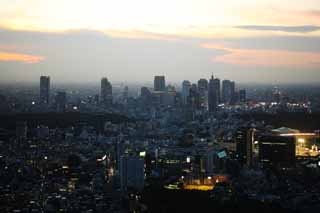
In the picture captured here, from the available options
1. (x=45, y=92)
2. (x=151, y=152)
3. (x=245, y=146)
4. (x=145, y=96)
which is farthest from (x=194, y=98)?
(x=245, y=146)

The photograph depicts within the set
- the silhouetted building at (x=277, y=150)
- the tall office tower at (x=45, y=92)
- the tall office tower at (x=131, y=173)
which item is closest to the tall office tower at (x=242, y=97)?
the tall office tower at (x=45, y=92)

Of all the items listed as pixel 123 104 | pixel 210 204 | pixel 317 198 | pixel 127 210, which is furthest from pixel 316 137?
pixel 123 104

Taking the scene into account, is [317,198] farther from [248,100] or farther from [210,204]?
[248,100]

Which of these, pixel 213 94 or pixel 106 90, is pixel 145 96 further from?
pixel 213 94

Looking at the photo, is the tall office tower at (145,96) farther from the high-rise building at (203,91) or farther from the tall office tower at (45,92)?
the tall office tower at (45,92)

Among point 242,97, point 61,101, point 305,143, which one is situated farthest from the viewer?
point 242,97

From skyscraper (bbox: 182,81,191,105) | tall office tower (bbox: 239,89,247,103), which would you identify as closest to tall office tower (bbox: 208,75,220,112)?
skyscraper (bbox: 182,81,191,105)

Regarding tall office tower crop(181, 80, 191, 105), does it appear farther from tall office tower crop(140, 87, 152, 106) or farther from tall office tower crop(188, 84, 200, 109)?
tall office tower crop(140, 87, 152, 106)
